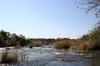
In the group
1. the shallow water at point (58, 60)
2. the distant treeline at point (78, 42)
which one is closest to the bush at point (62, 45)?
the distant treeline at point (78, 42)

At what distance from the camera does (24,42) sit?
168 ft

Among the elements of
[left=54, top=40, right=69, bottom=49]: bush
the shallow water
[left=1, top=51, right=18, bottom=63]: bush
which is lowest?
the shallow water

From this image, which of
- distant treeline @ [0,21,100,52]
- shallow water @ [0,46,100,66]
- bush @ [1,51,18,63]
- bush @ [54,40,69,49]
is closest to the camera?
shallow water @ [0,46,100,66]

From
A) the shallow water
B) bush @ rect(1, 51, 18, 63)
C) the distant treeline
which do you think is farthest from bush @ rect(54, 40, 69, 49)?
bush @ rect(1, 51, 18, 63)

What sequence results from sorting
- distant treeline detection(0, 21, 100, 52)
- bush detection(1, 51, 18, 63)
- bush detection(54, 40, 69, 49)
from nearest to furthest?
bush detection(1, 51, 18, 63) → distant treeline detection(0, 21, 100, 52) → bush detection(54, 40, 69, 49)

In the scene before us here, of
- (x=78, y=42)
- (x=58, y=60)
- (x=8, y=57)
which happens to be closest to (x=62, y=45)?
(x=78, y=42)

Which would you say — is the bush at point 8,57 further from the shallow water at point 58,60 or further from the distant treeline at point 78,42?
the distant treeline at point 78,42

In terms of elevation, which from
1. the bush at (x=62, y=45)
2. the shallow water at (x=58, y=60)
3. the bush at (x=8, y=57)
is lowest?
the shallow water at (x=58, y=60)

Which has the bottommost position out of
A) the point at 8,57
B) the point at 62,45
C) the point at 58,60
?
the point at 58,60

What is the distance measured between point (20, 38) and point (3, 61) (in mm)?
35486

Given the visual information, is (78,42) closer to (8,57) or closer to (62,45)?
(62,45)

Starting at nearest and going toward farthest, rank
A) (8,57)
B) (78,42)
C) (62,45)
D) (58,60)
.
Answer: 1. (8,57)
2. (58,60)
3. (78,42)
4. (62,45)

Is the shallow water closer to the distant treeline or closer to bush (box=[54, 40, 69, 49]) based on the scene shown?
the distant treeline

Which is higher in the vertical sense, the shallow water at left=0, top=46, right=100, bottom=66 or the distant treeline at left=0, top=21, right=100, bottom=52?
the distant treeline at left=0, top=21, right=100, bottom=52
